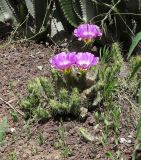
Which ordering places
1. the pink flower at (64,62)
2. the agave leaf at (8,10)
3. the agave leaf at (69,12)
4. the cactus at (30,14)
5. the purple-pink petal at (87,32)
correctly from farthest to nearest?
the agave leaf at (8,10) < the cactus at (30,14) < the agave leaf at (69,12) < the purple-pink petal at (87,32) < the pink flower at (64,62)

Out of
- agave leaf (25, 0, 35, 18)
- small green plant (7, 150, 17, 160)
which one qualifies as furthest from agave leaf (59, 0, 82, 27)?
small green plant (7, 150, 17, 160)

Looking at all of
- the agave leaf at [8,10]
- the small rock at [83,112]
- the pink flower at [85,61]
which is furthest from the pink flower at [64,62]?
the agave leaf at [8,10]

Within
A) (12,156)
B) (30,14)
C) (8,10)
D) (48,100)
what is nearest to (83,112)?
(48,100)

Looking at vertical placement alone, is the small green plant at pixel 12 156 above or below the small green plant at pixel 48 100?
below

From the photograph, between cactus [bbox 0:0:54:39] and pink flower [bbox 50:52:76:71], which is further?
cactus [bbox 0:0:54:39]

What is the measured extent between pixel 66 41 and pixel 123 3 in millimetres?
397

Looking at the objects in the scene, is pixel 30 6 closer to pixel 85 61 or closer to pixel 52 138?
pixel 85 61

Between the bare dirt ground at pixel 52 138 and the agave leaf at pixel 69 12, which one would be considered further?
the agave leaf at pixel 69 12

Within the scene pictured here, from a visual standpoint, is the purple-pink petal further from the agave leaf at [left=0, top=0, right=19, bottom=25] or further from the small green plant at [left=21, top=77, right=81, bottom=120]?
the agave leaf at [left=0, top=0, right=19, bottom=25]

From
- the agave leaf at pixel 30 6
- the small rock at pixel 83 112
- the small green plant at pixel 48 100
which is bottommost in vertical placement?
the small rock at pixel 83 112

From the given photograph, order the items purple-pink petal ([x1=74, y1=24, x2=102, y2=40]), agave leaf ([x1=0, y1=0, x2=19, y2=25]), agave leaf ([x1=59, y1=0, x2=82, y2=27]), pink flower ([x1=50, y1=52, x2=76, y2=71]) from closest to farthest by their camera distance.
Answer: pink flower ([x1=50, y1=52, x2=76, y2=71])
purple-pink petal ([x1=74, y1=24, x2=102, y2=40])
agave leaf ([x1=59, y1=0, x2=82, y2=27])
agave leaf ([x1=0, y1=0, x2=19, y2=25])

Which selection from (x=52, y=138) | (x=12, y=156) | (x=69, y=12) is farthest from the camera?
(x=69, y=12)

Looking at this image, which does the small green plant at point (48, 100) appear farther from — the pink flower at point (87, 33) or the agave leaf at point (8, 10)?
the agave leaf at point (8, 10)

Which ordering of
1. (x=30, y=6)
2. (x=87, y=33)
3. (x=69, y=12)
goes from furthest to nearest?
(x=30, y=6) < (x=69, y=12) < (x=87, y=33)
